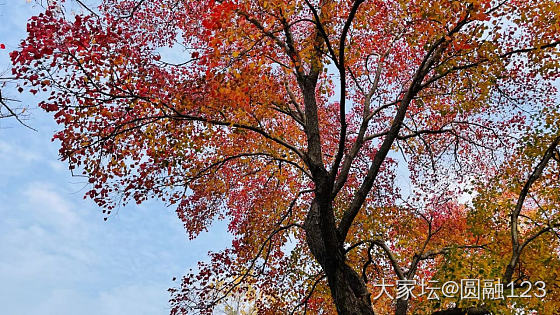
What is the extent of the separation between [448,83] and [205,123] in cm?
631

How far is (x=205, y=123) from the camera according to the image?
8969 millimetres

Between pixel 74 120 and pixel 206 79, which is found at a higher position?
pixel 206 79

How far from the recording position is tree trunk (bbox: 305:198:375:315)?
8219mm

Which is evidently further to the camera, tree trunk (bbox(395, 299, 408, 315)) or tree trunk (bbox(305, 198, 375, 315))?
tree trunk (bbox(395, 299, 408, 315))

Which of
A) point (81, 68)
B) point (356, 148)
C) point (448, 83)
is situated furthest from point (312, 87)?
point (81, 68)

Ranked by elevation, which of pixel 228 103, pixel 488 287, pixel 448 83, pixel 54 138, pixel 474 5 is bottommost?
pixel 488 287

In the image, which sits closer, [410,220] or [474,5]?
[474,5]

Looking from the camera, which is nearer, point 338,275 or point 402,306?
point 338,275

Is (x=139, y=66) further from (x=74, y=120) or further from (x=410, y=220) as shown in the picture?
(x=410, y=220)

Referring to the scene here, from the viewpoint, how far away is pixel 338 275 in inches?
335

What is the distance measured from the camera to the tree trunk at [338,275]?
822 cm

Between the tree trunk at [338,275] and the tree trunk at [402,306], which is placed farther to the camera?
the tree trunk at [402,306]

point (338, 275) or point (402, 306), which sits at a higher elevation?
point (338, 275)

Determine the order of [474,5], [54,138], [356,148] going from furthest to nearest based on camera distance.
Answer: [356,148] < [54,138] < [474,5]
